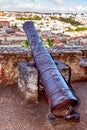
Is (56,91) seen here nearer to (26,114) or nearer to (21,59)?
(26,114)

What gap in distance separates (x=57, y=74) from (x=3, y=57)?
5.37ft

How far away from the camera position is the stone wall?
518cm

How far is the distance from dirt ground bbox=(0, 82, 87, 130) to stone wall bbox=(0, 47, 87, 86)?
1.07 ft

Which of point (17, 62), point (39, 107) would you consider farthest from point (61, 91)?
point (17, 62)

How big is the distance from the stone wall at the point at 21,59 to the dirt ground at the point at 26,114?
325 millimetres

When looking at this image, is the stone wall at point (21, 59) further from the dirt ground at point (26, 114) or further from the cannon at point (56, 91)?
the cannon at point (56, 91)

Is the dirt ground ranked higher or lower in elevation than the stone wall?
lower

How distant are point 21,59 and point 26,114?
1.40 metres

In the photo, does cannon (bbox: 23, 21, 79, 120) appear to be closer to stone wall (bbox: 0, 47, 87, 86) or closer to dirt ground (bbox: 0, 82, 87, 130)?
dirt ground (bbox: 0, 82, 87, 130)

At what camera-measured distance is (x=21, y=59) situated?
17.3 feet

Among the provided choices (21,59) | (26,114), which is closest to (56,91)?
(26,114)

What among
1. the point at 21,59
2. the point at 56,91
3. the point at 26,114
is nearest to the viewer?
the point at 56,91

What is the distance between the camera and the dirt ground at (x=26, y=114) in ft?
12.4

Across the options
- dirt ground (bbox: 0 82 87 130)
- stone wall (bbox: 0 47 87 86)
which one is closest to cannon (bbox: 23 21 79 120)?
dirt ground (bbox: 0 82 87 130)
